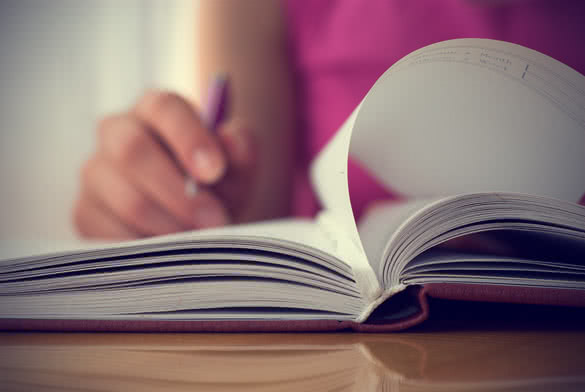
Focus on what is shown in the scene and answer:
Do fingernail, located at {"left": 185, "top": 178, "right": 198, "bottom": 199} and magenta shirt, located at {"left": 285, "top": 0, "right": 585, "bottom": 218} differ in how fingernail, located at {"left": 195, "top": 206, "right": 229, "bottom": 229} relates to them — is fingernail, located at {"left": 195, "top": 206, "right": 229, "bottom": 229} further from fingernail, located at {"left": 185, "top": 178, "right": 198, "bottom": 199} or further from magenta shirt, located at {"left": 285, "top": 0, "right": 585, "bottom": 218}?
magenta shirt, located at {"left": 285, "top": 0, "right": 585, "bottom": 218}

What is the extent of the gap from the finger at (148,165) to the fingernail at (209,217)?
0.01 metres

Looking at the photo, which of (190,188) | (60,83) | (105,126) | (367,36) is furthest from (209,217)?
(60,83)

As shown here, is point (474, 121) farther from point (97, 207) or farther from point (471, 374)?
point (97, 207)

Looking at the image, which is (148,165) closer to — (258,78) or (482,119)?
(482,119)

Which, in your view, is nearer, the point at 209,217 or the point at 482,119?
the point at 482,119

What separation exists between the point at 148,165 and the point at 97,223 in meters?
0.26

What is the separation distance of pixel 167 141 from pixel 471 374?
70 centimetres

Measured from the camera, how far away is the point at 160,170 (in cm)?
84

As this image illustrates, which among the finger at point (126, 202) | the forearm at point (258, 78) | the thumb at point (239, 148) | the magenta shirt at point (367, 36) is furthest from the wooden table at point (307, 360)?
the forearm at point (258, 78)

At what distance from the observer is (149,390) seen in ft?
0.83

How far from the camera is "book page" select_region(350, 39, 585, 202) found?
0.40 meters

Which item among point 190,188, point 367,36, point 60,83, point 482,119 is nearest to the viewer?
point 482,119

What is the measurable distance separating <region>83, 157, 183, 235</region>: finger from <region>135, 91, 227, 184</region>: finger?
0.13 m

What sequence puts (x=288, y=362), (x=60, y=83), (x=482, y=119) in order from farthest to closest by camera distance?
(x=60, y=83) → (x=482, y=119) → (x=288, y=362)
